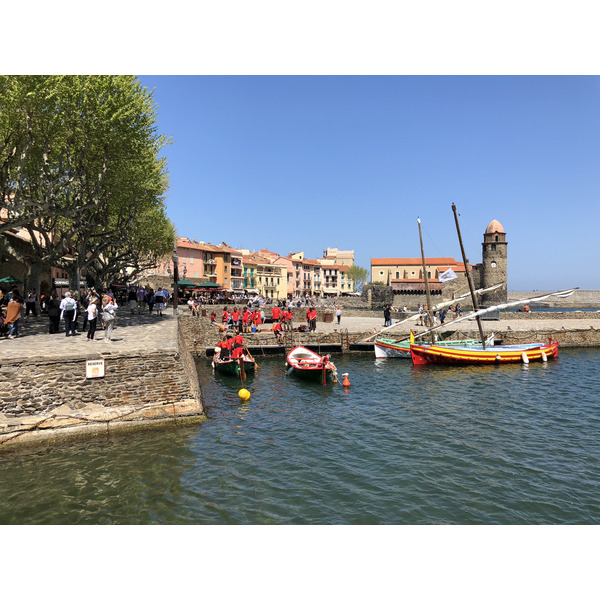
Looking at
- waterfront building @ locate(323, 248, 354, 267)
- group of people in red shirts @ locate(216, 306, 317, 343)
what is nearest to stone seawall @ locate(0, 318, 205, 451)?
group of people in red shirts @ locate(216, 306, 317, 343)

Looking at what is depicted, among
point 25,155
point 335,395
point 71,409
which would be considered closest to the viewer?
point 71,409

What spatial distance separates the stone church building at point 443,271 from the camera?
9164 cm

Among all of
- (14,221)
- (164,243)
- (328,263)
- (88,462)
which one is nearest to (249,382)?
(88,462)

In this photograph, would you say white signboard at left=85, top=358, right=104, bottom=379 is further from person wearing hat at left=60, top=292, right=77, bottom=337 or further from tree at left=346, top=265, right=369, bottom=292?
tree at left=346, top=265, right=369, bottom=292

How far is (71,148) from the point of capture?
22219 millimetres

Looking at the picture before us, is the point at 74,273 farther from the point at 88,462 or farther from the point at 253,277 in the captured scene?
the point at 253,277

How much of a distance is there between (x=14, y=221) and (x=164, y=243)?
3105 centimetres

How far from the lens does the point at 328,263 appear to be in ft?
445

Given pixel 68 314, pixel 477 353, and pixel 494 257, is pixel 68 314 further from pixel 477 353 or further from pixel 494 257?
pixel 494 257

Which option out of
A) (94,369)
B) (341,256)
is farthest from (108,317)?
(341,256)

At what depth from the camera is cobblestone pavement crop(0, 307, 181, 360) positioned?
1407 centimetres

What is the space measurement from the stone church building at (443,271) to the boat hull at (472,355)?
59325mm

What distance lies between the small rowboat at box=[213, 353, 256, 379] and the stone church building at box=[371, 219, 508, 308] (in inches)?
2764

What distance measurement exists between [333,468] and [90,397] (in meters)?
8.65
